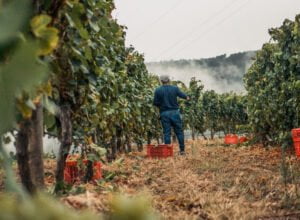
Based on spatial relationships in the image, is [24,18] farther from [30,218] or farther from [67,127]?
[67,127]

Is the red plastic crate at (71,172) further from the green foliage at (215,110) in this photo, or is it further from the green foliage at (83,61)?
the green foliage at (215,110)

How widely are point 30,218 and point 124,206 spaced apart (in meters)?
0.07

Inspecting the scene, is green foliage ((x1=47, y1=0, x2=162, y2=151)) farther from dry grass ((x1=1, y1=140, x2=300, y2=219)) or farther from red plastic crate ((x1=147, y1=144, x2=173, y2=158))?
red plastic crate ((x1=147, y1=144, x2=173, y2=158))

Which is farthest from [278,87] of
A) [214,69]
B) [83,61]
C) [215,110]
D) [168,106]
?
[214,69]

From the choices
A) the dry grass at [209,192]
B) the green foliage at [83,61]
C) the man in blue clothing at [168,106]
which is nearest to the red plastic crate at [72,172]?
the dry grass at [209,192]

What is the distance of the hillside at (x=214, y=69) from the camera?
69812 millimetres

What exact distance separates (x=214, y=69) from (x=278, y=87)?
64.2 m

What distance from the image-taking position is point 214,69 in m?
72.6

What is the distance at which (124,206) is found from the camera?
41 cm

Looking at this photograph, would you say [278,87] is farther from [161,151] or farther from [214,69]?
[214,69]

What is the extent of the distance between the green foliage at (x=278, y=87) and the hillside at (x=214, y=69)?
58.0 meters

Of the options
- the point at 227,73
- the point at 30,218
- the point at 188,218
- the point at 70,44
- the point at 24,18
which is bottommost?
the point at 188,218

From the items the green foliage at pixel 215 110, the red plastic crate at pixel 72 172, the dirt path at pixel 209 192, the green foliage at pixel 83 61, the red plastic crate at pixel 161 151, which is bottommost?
the dirt path at pixel 209 192

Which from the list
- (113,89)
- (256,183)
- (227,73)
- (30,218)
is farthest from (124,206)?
(227,73)
